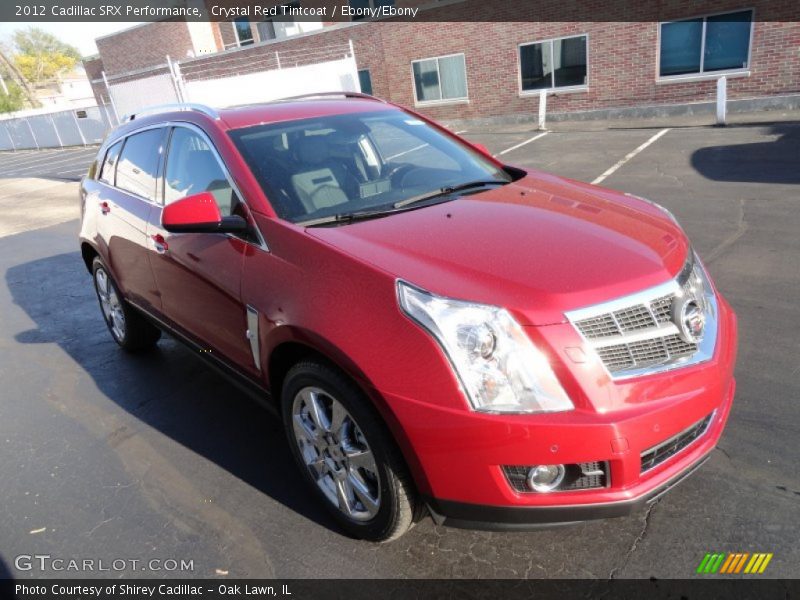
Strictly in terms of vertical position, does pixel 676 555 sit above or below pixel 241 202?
below

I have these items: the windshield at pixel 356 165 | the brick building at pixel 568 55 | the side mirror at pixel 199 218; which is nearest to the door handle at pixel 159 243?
the side mirror at pixel 199 218

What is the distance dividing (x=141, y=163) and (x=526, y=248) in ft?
9.41

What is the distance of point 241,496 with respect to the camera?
2.97m

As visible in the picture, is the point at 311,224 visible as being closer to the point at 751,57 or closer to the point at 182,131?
the point at 182,131

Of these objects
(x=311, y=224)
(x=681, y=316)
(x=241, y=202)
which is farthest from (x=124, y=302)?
(x=681, y=316)

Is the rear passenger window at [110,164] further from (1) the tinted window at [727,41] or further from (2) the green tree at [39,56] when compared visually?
(2) the green tree at [39,56]

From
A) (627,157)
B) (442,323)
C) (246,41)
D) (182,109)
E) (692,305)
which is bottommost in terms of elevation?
(627,157)

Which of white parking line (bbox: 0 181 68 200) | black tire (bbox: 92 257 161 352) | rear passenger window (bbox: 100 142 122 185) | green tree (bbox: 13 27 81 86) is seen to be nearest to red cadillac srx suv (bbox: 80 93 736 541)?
rear passenger window (bbox: 100 142 122 185)

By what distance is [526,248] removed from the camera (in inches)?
91.8

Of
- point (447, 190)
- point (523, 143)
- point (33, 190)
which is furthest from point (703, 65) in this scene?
point (33, 190)

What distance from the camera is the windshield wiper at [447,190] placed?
2895 mm

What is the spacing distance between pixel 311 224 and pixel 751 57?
603 inches

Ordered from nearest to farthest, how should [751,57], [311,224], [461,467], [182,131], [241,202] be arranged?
1. [461,467]
2. [311,224]
3. [241,202]
4. [182,131]
5. [751,57]

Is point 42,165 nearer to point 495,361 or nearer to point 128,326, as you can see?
point 128,326
